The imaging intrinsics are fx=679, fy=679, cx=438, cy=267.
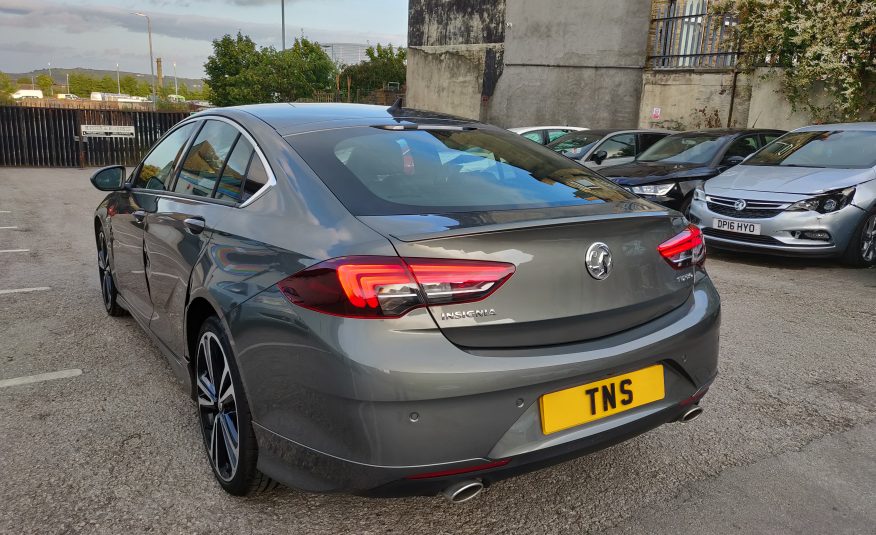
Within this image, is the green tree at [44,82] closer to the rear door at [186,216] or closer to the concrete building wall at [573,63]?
the concrete building wall at [573,63]

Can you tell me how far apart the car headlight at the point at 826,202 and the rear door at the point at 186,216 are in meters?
5.74

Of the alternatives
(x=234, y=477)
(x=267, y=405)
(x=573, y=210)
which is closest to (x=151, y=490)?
(x=234, y=477)

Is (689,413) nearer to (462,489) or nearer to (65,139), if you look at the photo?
(462,489)

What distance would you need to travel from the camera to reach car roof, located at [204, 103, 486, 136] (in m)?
2.83

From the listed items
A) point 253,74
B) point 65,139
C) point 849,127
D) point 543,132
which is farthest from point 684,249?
point 253,74

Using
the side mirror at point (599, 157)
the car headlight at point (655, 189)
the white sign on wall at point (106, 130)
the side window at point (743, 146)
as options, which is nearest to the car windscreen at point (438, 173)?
the car headlight at point (655, 189)

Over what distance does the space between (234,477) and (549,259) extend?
1419 mm

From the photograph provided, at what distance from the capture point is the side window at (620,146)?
413 inches

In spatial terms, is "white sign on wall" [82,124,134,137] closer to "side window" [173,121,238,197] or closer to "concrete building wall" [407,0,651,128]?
"concrete building wall" [407,0,651,128]

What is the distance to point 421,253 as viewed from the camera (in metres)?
1.98

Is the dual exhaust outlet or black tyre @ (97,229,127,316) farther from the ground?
the dual exhaust outlet

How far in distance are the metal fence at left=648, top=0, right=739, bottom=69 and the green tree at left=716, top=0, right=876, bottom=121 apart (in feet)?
3.01

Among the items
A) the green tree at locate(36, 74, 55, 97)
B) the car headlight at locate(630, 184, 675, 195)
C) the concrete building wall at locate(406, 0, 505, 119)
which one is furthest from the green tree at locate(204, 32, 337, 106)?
the green tree at locate(36, 74, 55, 97)

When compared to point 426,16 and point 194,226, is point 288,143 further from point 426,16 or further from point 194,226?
point 426,16
